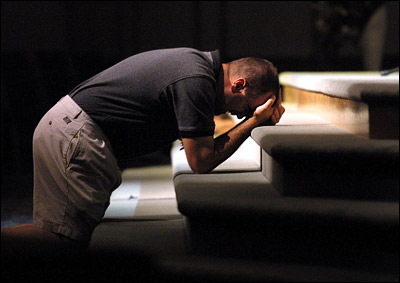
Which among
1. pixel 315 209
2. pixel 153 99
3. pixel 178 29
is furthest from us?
pixel 178 29

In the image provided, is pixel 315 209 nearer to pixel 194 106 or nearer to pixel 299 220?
pixel 299 220

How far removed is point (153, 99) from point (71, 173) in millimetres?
390

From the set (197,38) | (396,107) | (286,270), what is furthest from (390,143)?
(197,38)

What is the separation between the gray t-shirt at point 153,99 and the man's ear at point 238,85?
0.24ft

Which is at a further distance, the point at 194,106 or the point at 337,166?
the point at 194,106

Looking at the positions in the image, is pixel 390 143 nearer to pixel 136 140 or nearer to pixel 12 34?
pixel 136 140

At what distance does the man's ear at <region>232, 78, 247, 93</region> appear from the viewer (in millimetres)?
2012

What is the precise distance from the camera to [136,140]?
2045 millimetres

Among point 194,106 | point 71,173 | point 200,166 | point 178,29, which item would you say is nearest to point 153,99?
point 194,106

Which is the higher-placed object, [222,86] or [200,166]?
[222,86]

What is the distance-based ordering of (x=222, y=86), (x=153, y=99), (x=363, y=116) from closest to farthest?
1. (x=363, y=116)
2. (x=153, y=99)
3. (x=222, y=86)

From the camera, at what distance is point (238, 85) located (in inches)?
79.4

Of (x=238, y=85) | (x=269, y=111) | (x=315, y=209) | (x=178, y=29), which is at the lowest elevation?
(x=178, y=29)

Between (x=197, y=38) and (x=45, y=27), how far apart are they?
6.23ft
